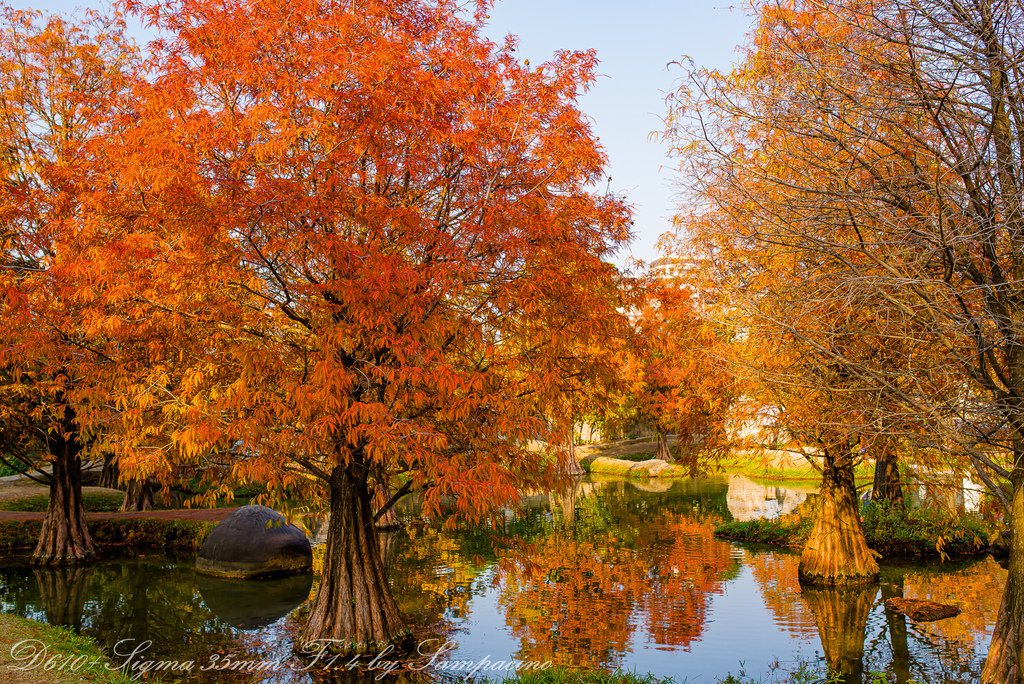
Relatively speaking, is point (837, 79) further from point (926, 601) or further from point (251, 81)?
point (926, 601)

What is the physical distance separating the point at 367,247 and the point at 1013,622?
983 cm

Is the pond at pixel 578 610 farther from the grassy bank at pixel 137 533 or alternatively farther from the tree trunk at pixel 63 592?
the grassy bank at pixel 137 533

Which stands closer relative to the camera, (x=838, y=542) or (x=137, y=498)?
(x=838, y=542)

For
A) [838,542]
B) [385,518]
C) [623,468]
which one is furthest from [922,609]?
[623,468]

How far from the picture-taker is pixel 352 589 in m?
12.9

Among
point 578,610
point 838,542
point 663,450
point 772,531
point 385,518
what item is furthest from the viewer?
point 663,450

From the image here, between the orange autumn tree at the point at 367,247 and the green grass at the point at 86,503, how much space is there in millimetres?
21932

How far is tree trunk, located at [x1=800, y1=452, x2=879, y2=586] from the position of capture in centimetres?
1853

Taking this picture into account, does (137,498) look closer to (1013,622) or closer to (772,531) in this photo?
(772,531)

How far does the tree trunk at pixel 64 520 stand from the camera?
21500 millimetres

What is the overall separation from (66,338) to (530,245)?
8.80 meters

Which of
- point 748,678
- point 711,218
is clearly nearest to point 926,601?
point 748,678

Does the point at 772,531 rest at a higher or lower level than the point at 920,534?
lower

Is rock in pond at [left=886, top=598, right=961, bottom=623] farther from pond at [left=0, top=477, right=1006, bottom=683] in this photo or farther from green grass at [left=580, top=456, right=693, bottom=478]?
green grass at [left=580, top=456, right=693, bottom=478]
